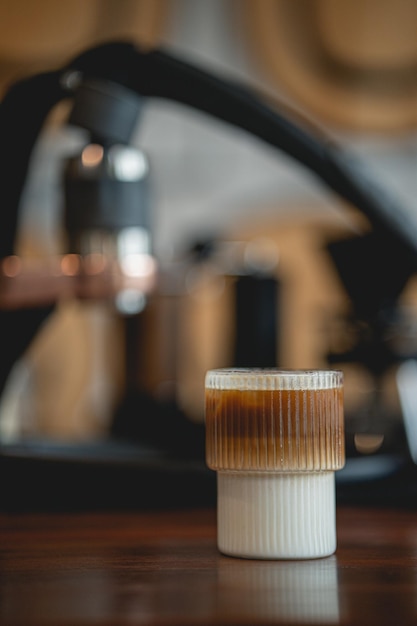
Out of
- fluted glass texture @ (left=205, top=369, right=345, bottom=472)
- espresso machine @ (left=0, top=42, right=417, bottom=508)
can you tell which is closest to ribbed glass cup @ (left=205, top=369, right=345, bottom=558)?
fluted glass texture @ (left=205, top=369, right=345, bottom=472)

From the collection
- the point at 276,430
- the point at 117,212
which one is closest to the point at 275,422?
the point at 276,430

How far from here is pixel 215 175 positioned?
2277 millimetres

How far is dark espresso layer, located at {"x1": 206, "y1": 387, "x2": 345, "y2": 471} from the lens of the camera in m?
0.45

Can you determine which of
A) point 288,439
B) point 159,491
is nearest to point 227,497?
point 288,439

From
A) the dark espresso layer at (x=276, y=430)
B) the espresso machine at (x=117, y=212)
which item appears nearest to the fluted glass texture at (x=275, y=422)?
the dark espresso layer at (x=276, y=430)

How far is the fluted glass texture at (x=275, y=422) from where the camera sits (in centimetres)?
45

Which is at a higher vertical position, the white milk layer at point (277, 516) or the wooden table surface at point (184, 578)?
the white milk layer at point (277, 516)

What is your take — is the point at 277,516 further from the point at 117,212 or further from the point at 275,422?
the point at 117,212

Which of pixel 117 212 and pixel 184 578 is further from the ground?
pixel 117 212

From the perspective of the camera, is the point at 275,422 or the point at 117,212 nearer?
the point at 275,422

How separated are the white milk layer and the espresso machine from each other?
173mm

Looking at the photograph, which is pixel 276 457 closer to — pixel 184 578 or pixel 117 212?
pixel 184 578

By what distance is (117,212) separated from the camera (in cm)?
72

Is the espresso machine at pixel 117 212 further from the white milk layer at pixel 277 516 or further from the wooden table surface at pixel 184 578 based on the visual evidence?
the white milk layer at pixel 277 516
